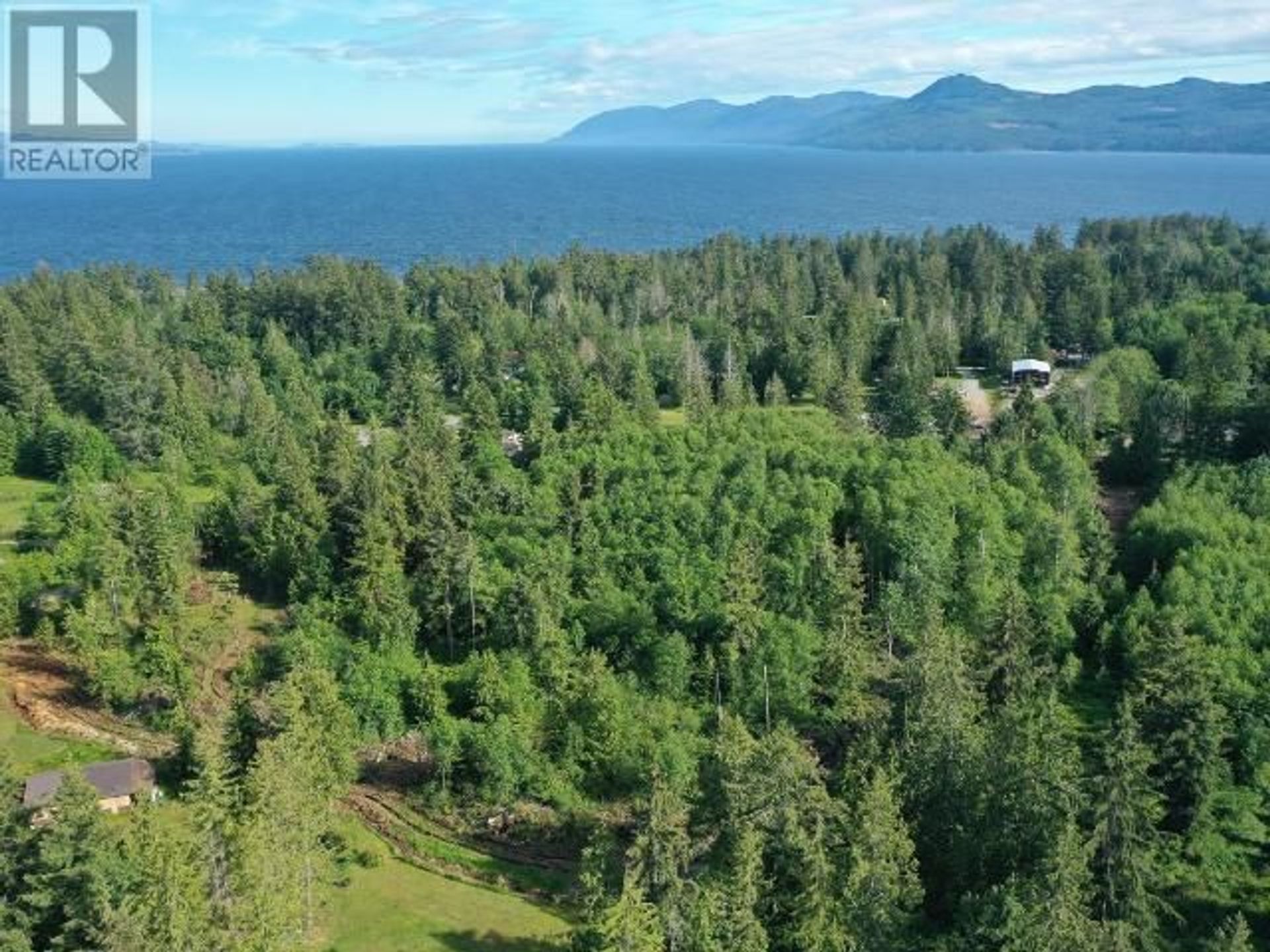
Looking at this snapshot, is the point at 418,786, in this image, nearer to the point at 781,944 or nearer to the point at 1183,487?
the point at 781,944

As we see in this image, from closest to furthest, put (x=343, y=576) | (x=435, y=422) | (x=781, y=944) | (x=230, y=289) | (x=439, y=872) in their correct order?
(x=781, y=944)
(x=439, y=872)
(x=343, y=576)
(x=435, y=422)
(x=230, y=289)

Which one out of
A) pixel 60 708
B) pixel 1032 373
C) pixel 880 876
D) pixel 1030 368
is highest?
pixel 1030 368

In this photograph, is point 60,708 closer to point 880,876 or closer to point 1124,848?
point 880,876

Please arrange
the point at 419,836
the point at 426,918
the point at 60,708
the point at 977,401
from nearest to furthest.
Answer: the point at 426,918 < the point at 419,836 < the point at 60,708 < the point at 977,401

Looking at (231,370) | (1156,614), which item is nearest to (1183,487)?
(1156,614)

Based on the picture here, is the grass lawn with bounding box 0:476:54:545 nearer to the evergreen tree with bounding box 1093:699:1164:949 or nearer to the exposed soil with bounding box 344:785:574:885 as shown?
the exposed soil with bounding box 344:785:574:885

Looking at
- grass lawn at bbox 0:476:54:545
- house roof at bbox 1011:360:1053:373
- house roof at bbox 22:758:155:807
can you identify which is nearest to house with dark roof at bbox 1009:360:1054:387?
house roof at bbox 1011:360:1053:373

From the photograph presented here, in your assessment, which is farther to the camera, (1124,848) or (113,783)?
(113,783)

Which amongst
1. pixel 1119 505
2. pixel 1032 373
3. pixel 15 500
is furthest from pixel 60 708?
pixel 1032 373
